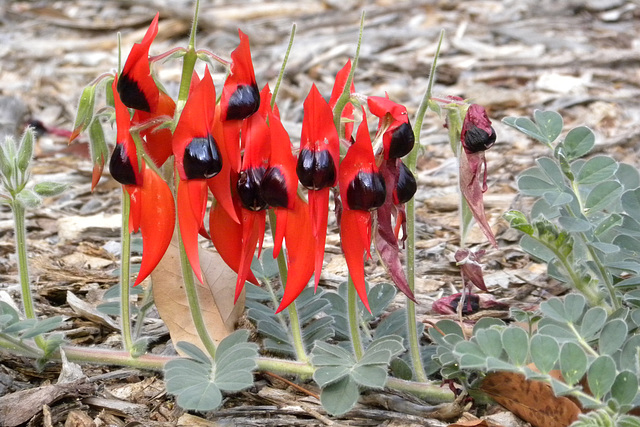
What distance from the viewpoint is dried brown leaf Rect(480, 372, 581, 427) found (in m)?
1.53

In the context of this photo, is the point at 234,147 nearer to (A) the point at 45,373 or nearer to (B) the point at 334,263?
(A) the point at 45,373

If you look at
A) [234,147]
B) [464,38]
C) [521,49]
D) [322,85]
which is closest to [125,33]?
[322,85]

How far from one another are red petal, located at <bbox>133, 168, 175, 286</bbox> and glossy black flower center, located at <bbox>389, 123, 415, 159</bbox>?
0.41 meters

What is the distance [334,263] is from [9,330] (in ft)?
3.71

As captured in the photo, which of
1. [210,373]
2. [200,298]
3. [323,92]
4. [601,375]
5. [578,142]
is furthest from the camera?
[323,92]

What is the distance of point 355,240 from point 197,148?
32 cm

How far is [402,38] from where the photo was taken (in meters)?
5.31

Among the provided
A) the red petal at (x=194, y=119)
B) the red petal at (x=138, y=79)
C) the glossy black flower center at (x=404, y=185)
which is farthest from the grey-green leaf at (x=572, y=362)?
the red petal at (x=138, y=79)

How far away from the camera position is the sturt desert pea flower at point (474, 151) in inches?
57.6

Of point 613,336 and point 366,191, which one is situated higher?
point 366,191

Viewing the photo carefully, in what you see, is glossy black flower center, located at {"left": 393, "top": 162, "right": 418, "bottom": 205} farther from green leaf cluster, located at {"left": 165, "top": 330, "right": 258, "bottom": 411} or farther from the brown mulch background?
green leaf cluster, located at {"left": 165, "top": 330, "right": 258, "bottom": 411}

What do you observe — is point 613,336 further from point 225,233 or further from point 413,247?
point 225,233

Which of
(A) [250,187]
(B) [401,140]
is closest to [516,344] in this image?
(B) [401,140]

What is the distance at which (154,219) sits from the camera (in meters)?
1.48
